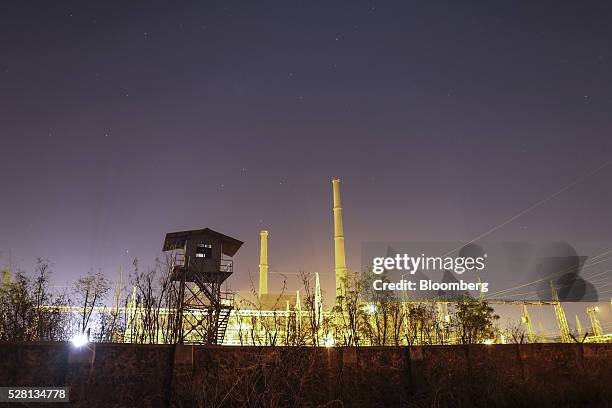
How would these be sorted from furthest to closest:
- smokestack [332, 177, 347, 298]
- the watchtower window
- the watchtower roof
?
1. smokestack [332, 177, 347, 298]
2. the watchtower roof
3. the watchtower window

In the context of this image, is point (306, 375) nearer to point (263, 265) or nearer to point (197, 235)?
point (197, 235)

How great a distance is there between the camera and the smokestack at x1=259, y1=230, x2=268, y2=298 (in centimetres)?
5790

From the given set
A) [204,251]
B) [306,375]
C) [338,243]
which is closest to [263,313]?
[204,251]

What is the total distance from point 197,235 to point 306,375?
21924 mm

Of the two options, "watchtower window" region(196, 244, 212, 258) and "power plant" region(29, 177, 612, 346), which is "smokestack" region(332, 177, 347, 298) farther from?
"watchtower window" region(196, 244, 212, 258)

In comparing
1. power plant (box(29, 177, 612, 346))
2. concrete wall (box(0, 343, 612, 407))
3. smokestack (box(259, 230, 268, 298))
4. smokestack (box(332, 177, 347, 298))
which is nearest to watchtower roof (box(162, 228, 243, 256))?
power plant (box(29, 177, 612, 346))

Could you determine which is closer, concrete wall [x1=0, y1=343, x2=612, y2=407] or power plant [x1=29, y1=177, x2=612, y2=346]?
concrete wall [x1=0, y1=343, x2=612, y2=407]

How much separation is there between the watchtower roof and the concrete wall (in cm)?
2114

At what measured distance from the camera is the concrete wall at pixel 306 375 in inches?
358

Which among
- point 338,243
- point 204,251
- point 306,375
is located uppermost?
point 338,243

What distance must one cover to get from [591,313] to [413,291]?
26187 mm

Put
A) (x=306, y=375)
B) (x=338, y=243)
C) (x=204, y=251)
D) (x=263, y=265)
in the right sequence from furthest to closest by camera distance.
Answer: (x=263, y=265) → (x=338, y=243) → (x=204, y=251) → (x=306, y=375)

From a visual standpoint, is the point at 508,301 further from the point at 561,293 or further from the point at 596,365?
the point at 596,365

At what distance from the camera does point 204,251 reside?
30.8m
